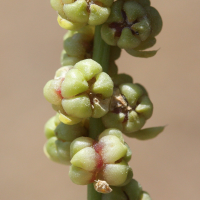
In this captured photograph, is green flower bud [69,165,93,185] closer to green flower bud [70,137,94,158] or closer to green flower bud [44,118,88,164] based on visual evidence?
green flower bud [70,137,94,158]

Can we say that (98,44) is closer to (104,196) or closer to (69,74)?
(69,74)

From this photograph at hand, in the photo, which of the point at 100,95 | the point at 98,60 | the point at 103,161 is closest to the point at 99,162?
the point at 103,161

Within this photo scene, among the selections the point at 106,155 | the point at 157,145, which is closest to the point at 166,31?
the point at 157,145

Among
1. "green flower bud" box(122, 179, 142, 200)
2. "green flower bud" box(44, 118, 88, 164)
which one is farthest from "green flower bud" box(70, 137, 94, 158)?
"green flower bud" box(122, 179, 142, 200)

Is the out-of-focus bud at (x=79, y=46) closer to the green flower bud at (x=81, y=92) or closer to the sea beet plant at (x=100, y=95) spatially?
the sea beet plant at (x=100, y=95)

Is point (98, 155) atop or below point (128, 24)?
below

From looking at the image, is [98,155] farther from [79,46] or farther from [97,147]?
[79,46]

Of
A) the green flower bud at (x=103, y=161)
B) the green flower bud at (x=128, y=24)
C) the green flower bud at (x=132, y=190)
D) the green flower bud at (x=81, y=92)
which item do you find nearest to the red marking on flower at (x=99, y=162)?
the green flower bud at (x=103, y=161)
